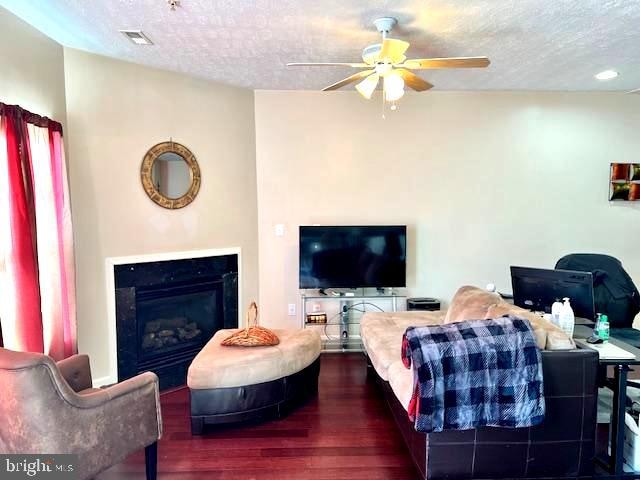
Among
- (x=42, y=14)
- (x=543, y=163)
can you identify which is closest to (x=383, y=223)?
(x=543, y=163)

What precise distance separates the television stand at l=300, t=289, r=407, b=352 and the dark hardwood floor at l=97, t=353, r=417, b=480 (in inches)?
47.7

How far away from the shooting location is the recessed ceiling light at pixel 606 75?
12.5ft

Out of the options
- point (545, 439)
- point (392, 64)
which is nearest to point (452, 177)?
point (392, 64)

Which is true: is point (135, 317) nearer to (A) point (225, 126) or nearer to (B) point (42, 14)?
(A) point (225, 126)

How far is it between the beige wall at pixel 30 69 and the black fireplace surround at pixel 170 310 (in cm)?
137

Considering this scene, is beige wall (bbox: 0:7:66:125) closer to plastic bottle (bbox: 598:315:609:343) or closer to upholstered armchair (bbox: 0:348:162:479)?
upholstered armchair (bbox: 0:348:162:479)

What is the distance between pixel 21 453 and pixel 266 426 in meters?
1.51

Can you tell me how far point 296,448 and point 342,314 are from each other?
203cm

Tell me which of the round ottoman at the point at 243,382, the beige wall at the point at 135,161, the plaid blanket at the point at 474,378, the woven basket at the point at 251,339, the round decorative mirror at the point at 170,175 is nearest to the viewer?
the plaid blanket at the point at 474,378

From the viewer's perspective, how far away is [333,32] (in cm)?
288

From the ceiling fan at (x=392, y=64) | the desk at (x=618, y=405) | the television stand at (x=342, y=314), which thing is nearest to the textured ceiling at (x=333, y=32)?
the ceiling fan at (x=392, y=64)

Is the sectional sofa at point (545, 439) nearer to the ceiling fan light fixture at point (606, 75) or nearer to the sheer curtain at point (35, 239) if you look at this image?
the sheer curtain at point (35, 239)

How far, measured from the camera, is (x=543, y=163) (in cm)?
460

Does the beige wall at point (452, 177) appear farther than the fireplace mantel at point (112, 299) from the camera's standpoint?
Yes
